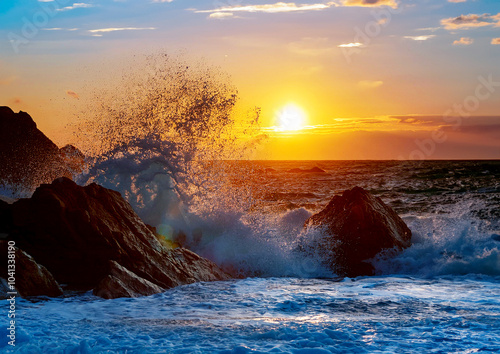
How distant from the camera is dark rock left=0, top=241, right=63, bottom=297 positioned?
17.5 ft

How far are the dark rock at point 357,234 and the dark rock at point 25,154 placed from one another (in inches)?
341

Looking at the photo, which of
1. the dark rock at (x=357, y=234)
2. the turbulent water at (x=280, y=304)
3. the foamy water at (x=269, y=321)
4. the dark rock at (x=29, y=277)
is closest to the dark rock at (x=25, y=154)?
the turbulent water at (x=280, y=304)

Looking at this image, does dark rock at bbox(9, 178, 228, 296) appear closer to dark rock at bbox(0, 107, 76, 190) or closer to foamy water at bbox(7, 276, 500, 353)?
foamy water at bbox(7, 276, 500, 353)

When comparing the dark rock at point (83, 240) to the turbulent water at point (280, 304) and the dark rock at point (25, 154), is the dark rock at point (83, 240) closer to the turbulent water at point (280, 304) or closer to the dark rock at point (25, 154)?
the turbulent water at point (280, 304)

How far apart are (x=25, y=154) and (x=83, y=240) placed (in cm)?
1042

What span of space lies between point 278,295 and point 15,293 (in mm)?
3146

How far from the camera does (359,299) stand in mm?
6012

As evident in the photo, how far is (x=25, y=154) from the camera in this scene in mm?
15383

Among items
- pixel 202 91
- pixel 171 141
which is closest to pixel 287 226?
pixel 171 141

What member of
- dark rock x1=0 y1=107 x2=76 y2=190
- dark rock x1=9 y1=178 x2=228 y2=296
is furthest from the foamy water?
dark rock x1=0 y1=107 x2=76 y2=190

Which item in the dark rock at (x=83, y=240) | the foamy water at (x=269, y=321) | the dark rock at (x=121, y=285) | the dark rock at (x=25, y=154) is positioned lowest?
the foamy water at (x=269, y=321)

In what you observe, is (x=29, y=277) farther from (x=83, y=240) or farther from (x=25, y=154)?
(x=25, y=154)

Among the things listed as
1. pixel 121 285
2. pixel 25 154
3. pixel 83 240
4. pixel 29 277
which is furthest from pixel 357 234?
pixel 25 154

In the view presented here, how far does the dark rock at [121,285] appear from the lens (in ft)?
18.5
